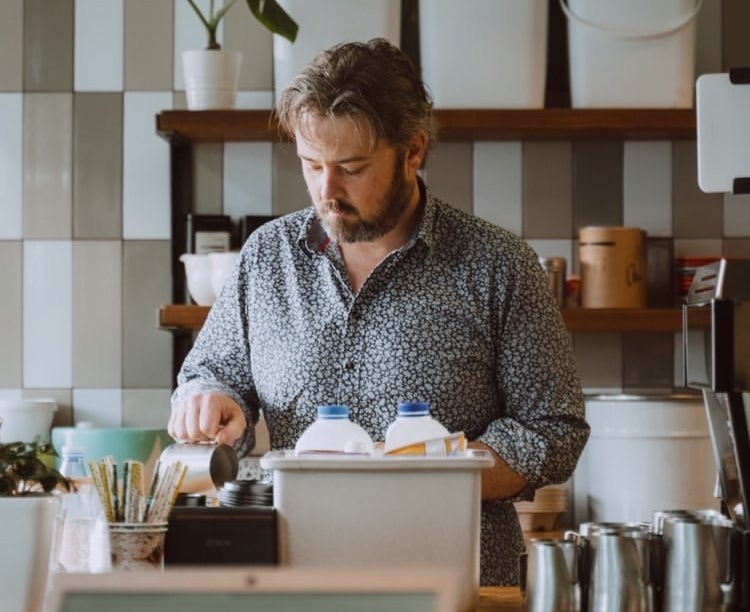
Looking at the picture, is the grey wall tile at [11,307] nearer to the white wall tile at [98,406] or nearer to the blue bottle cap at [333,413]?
the white wall tile at [98,406]

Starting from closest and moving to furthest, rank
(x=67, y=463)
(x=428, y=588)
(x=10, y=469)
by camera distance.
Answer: (x=428, y=588), (x=10, y=469), (x=67, y=463)

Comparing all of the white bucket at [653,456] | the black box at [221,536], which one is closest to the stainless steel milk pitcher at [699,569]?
the black box at [221,536]

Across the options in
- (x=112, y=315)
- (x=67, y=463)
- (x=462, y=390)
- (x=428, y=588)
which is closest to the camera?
(x=428, y=588)

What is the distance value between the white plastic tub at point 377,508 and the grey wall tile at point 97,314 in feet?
6.34

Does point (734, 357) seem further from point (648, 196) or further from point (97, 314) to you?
point (97, 314)

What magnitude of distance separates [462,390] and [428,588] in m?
1.10

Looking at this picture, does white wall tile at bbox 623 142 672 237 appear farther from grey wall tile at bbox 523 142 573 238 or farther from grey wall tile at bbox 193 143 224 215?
grey wall tile at bbox 193 143 224 215

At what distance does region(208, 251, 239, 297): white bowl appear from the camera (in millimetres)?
3043

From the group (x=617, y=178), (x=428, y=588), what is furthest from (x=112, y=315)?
(x=428, y=588)

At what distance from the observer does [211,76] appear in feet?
10.2

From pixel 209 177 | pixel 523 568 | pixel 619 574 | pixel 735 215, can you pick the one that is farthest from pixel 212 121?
pixel 619 574

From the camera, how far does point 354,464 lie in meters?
1.42

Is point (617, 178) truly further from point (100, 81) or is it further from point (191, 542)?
point (191, 542)

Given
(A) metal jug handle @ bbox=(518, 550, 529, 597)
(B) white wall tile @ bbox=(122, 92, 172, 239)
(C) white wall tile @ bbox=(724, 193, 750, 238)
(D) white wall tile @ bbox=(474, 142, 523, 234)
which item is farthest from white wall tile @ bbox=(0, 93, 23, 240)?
(A) metal jug handle @ bbox=(518, 550, 529, 597)
